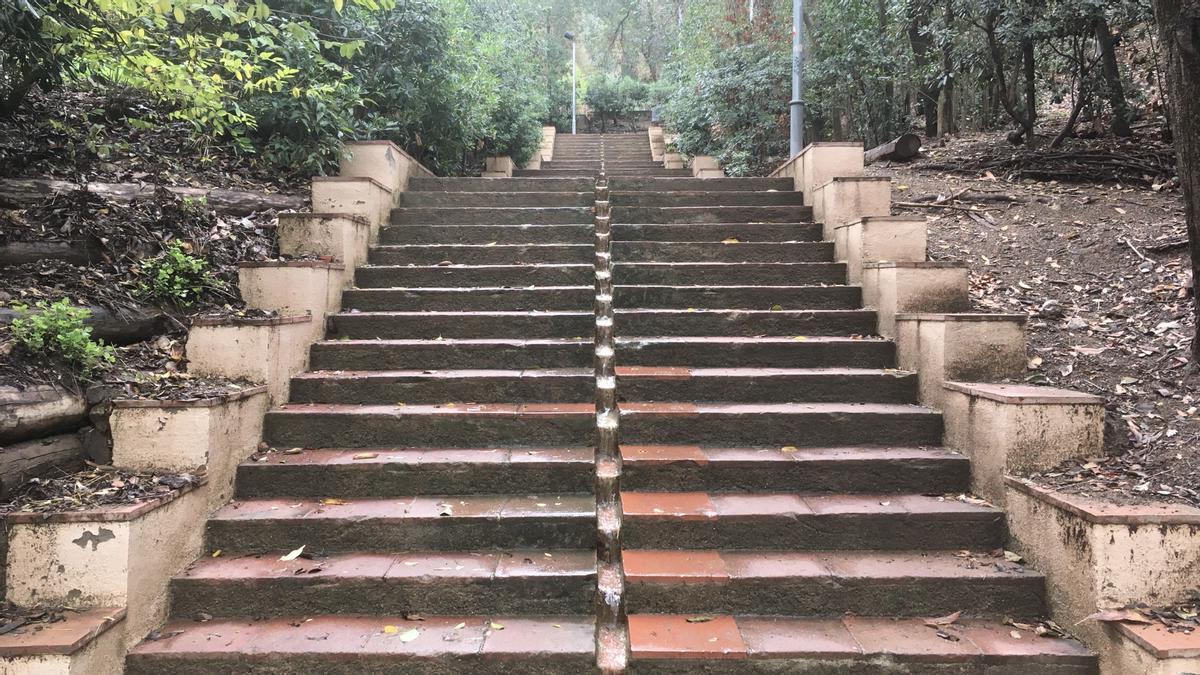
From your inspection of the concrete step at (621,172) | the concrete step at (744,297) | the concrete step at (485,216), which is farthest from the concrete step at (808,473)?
the concrete step at (621,172)

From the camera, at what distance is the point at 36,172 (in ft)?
13.4

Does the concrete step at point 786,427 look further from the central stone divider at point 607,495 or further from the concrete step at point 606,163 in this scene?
the concrete step at point 606,163

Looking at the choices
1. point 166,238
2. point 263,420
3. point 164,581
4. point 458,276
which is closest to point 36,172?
point 166,238

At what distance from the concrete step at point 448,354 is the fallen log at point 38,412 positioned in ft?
4.32

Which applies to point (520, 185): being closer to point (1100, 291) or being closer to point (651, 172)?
point (651, 172)

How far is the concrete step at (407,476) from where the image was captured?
3.28m

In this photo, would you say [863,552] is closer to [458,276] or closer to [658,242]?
[658,242]

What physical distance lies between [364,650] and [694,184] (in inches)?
219

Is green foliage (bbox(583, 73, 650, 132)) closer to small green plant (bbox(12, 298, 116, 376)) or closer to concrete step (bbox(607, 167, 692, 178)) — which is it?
concrete step (bbox(607, 167, 692, 178))

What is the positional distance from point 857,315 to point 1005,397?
1.43 m

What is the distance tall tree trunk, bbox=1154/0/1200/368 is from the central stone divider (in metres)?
3.29

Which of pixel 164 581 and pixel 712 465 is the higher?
pixel 712 465

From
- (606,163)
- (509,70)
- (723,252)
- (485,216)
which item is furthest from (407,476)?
(606,163)

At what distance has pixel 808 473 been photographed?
3.30 metres
